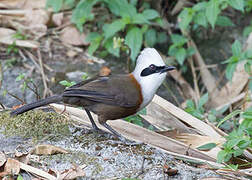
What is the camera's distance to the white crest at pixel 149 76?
3.70 meters

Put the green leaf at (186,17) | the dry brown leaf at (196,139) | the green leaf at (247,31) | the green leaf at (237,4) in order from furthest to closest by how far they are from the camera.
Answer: the green leaf at (247,31), the green leaf at (186,17), the green leaf at (237,4), the dry brown leaf at (196,139)

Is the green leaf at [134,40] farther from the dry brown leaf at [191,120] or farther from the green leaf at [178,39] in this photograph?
the dry brown leaf at [191,120]

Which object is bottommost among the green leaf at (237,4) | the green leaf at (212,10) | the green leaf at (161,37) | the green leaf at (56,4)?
the green leaf at (161,37)

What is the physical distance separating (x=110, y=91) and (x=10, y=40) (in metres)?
2.87

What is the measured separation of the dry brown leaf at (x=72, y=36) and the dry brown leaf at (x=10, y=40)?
0.44 m

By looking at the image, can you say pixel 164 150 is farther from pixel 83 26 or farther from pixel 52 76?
pixel 83 26

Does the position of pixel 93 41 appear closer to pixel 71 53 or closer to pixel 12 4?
pixel 71 53

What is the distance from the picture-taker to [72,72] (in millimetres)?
6020

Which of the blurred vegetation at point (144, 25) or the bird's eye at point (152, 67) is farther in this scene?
the blurred vegetation at point (144, 25)

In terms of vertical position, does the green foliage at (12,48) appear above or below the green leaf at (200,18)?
below

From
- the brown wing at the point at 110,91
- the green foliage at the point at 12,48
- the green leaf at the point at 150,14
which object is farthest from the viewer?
the green foliage at the point at 12,48

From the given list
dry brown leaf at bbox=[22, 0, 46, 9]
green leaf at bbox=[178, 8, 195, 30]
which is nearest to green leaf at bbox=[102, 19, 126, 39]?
green leaf at bbox=[178, 8, 195, 30]

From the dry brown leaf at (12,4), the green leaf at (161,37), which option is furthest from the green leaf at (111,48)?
the dry brown leaf at (12,4)

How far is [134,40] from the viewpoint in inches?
233
